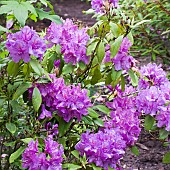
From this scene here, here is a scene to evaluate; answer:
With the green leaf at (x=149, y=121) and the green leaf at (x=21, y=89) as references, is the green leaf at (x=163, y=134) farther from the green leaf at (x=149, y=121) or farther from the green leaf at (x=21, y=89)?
the green leaf at (x=21, y=89)

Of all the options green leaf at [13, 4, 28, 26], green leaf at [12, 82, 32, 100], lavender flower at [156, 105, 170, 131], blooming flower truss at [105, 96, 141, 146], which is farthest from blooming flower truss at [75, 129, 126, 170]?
green leaf at [13, 4, 28, 26]

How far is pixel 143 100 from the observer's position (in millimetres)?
1967

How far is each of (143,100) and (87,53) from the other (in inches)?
13.6

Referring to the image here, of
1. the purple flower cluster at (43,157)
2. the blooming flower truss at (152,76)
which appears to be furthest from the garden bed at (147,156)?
the purple flower cluster at (43,157)

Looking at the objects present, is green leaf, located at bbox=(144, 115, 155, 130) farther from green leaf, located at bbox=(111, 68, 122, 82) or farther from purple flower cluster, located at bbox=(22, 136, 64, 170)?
purple flower cluster, located at bbox=(22, 136, 64, 170)

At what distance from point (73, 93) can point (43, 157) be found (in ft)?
0.95

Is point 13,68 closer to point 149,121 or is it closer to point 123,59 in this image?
point 123,59

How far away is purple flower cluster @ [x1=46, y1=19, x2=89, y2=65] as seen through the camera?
184cm

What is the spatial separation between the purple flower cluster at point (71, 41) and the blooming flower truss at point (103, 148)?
33 centimetres

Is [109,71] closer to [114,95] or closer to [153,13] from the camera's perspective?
[114,95]

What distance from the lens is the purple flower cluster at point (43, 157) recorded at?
5.43ft

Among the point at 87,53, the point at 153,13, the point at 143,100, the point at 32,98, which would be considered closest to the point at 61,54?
the point at 87,53

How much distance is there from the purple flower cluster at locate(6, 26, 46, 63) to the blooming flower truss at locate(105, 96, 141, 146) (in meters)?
0.52

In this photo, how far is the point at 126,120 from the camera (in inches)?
77.1
